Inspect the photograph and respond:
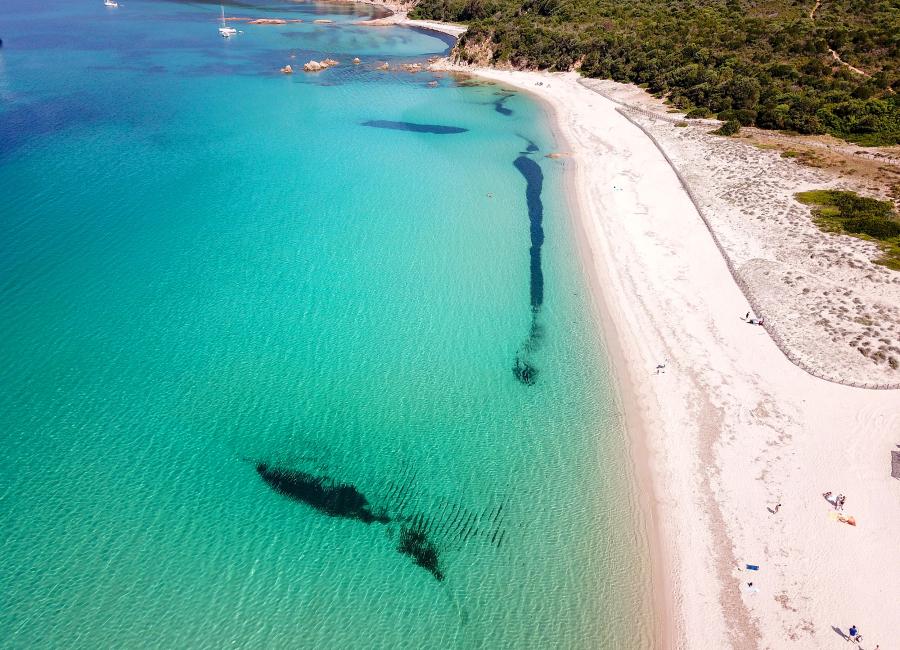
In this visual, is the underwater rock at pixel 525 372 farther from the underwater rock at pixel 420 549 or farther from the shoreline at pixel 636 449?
the underwater rock at pixel 420 549

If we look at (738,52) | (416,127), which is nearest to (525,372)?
(416,127)

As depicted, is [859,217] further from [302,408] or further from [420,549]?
[302,408]

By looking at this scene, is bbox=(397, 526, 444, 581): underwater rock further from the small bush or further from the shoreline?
the small bush

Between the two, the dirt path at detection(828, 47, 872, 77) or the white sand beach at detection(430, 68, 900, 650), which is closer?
the white sand beach at detection(430, 68, 900, 650)

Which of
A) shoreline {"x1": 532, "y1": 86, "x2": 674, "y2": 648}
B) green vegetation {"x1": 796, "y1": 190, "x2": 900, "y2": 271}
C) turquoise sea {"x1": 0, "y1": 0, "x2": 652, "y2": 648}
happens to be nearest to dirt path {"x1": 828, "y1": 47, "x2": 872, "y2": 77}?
green vegetation {"x1": 796, "y1": 190, "x2": 900, "y2": 271}

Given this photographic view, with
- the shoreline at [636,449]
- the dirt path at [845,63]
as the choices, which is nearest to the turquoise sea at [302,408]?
the shoreline at [636,449]

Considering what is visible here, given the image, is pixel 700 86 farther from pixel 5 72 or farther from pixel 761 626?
pixel 5 72

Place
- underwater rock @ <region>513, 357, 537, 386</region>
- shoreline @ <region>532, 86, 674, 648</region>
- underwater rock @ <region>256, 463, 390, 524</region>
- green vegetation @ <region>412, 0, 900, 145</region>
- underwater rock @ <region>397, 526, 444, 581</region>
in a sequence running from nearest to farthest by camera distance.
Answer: shoreline @ <region>532, 86, 674, 648</region>, underwater rock @ <region>397, 526, 444, 581</region>, underwater rock @ <region>256, 463, 390, 524</region>, underwater rock @ <region>513, 357, 537, 386</region>, green vegetation @ <region>412, 0, 900, 145</region>

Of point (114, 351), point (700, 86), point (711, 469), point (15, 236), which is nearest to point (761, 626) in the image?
point (711, 469)
